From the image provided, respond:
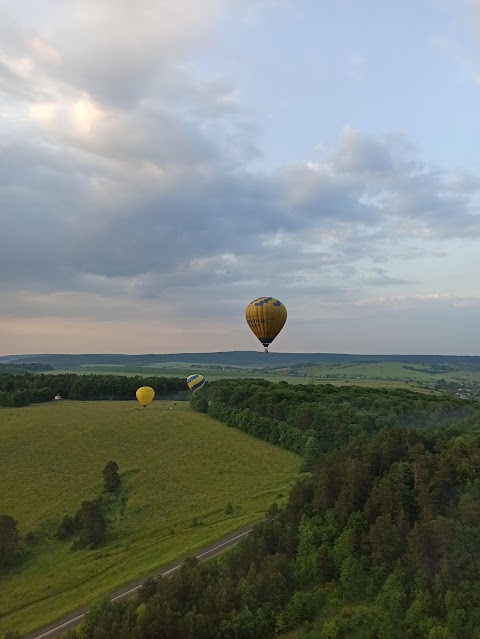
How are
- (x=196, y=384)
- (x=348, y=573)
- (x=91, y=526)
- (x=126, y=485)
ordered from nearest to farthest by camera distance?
(x=348, y=573), (x=91, y=526), (x=126, y=485), (x=196, y=384)

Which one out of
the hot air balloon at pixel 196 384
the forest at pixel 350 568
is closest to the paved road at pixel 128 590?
the forest at pixel 350 568

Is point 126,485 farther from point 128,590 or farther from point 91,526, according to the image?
point 128,590

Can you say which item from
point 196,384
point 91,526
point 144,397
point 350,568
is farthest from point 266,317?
point 196,384

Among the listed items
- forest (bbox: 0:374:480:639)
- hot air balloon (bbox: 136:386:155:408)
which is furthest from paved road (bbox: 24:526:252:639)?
hot air balloon (bbox: 136:386:155:408)

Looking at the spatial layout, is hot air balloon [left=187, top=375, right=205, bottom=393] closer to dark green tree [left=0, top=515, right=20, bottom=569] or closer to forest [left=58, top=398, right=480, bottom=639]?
dark green tree [left=0, top=515, right=20, bottom=569]

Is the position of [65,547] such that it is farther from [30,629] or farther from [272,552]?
[272,552]

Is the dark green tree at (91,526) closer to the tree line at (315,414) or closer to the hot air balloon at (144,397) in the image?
the tree line at (315,414)
